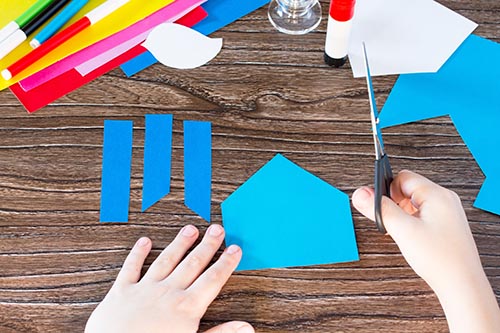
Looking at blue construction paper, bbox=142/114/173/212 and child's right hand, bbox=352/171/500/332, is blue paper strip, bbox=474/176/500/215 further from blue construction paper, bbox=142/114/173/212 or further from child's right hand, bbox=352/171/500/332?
blue construction paper, bbox=142/114/173/212

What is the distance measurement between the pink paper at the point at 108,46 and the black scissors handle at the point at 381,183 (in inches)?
16.2

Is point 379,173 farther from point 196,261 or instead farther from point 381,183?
point 196,261

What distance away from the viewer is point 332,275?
31.4 inches

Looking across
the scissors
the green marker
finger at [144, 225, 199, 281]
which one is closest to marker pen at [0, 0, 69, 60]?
the green marker

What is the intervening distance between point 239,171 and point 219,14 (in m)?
0.28

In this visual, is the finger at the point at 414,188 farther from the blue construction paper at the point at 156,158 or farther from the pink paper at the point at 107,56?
the pink paper at the point at 107,56

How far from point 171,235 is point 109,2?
0.40 metres

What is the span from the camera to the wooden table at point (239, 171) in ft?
2.56

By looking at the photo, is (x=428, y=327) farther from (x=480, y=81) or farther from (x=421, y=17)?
(x=421, y=17)

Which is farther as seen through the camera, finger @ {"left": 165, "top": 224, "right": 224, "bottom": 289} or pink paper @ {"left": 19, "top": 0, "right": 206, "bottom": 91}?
pink paper @ {"left": 19, "top": 0, "right": 206, "bottom": 91}

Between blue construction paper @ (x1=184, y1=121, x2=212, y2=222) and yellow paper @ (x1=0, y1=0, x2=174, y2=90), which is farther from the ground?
yellow paper @ (x1=0, y1=0, x2=174, y2=90)

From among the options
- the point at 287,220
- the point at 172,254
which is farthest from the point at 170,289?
the point at 287,220

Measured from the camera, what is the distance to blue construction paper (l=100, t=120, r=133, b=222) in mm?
846

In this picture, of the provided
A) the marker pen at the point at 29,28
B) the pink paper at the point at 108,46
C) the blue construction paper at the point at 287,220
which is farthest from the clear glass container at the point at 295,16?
the marker pen at the point at 29,28
